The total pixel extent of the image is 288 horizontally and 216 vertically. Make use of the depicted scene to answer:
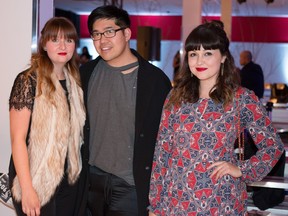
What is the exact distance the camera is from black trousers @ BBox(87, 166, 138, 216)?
281cm

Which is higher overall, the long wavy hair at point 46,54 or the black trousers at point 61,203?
the long wavy hair at point 46,54

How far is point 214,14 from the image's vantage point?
1475cm

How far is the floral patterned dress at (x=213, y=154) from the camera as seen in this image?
2.35m

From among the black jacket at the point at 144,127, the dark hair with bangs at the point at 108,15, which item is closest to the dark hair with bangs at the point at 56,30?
the dark hair with bangs at the point at 108,15

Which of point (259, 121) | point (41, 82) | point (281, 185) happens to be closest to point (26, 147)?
point (41, 82)

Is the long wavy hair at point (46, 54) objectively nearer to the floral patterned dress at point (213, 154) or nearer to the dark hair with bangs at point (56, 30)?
the dark hair with bangs at point (56, 30)

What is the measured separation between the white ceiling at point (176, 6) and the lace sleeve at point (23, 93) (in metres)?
10.2

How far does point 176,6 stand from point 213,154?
11.9m

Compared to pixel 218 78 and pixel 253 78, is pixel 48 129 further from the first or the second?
pixel 253 78

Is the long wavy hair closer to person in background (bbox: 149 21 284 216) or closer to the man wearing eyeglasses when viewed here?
the man wearing eyeglasses

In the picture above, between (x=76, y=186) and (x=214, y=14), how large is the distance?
12488mm

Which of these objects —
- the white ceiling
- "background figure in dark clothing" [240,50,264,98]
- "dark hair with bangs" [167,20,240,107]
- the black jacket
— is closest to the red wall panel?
the white ceiling

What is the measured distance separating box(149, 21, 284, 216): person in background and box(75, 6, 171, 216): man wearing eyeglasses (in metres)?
0.36

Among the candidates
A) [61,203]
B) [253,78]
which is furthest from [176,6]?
[61,203]
